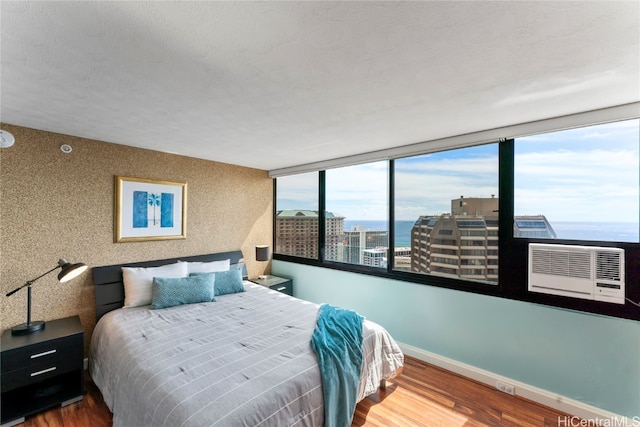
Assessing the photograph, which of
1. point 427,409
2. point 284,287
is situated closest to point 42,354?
point 284,287

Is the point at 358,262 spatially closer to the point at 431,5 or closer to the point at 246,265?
the point at 246,265

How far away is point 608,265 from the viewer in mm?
2035

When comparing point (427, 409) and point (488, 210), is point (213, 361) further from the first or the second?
point (488, 210)

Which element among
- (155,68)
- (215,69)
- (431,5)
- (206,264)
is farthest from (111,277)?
(431,5)

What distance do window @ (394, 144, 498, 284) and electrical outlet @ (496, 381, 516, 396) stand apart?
90cm

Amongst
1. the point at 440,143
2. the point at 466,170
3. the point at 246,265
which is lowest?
the point at 246,265

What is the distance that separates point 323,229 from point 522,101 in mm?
2829

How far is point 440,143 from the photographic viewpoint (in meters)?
2.83

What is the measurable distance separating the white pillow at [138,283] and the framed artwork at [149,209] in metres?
0.40

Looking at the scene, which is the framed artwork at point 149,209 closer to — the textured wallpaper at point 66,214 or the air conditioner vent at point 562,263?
the textured wallpaper at point 66,214

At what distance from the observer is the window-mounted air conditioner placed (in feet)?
6.61

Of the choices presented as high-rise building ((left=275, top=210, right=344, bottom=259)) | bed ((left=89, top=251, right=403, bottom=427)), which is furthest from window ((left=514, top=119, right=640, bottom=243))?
high-rise building ((left=275, top=210, right=344, bottom=259))

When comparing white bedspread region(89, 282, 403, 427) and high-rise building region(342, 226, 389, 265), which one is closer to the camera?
white bedspread region(89, 282, 403, 427)

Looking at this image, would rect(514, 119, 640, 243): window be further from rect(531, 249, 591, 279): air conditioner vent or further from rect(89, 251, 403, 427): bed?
rect(89, 251, 403, 427): bed
